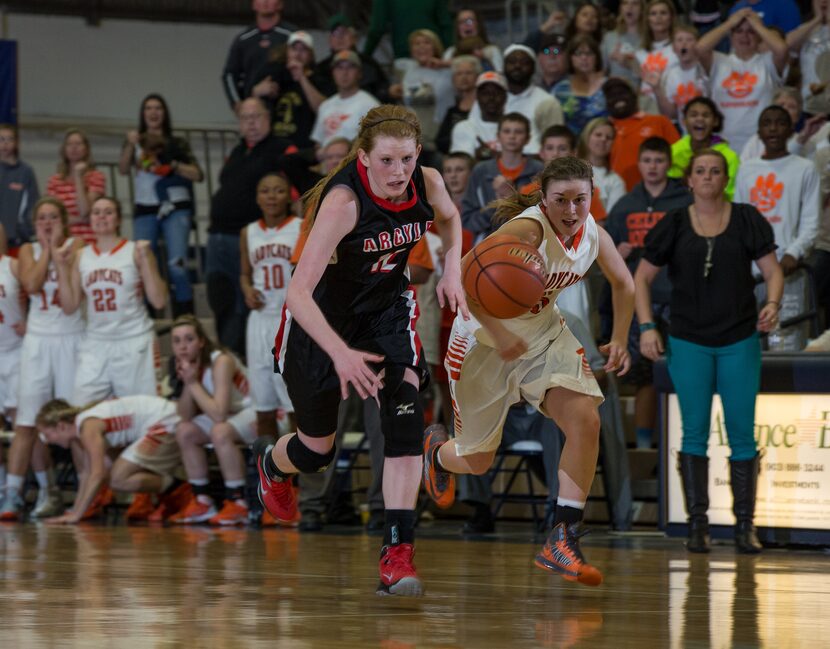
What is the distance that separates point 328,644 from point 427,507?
5810 millimetres

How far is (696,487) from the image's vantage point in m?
7.43

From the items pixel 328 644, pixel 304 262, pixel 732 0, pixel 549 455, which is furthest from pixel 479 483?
pixel 732 0

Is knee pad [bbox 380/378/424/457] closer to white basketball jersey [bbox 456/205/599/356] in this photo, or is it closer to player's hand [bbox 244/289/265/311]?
white basketball jersey [bbox 456/205/599/356]

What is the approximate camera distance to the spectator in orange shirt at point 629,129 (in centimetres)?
975

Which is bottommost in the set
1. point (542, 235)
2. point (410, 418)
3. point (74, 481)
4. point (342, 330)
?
point (74, 481)

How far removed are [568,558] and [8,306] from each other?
6.82m

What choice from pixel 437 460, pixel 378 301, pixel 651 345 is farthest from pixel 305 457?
pixel 651 345

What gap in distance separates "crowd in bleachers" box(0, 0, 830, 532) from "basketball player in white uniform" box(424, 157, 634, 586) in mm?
2263

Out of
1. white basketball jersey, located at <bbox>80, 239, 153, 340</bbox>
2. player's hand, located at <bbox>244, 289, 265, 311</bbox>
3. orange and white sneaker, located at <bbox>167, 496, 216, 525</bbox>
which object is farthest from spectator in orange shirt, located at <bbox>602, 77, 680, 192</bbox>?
orange and white sneaker, located at <bbox>167, 496, 216, 525</bbox>

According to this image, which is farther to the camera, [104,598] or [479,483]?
[479,483]

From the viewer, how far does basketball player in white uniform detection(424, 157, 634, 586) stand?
18.0 feet

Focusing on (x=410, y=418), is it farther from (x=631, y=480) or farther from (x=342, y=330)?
(x=631, y=480)

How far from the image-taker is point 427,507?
9.57 metres

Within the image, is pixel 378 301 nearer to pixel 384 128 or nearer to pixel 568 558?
pixel 384 128
